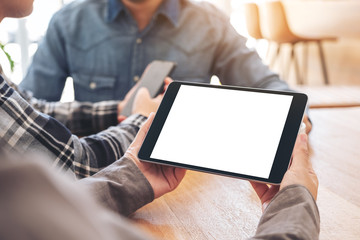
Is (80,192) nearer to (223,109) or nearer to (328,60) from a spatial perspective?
(223,109)

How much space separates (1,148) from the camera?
616 mm

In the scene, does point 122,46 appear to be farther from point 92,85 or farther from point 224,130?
point 224,130

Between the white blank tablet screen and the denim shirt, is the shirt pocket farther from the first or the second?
the white blank tablet screen

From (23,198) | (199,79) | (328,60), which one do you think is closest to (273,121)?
(23,198)

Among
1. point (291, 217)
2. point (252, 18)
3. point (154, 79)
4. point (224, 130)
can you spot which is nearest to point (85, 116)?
point (154, 79)

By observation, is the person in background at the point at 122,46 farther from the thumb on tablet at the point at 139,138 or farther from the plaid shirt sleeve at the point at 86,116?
the thumb on tablet at the point at 139,138

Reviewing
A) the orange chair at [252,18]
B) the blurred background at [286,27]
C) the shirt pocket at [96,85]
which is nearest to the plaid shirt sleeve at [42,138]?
the shirt pocket at [96,85]

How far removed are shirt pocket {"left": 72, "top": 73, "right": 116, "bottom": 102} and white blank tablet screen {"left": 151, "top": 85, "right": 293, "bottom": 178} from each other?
36.2 inches

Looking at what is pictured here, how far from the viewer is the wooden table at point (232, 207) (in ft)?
1.96

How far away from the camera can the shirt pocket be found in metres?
1.60

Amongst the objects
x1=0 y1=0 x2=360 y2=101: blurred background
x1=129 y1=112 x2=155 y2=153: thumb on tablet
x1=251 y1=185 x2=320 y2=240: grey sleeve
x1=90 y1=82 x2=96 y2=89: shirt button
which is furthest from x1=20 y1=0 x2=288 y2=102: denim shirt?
x1=0 y1=0 x2=360 y2=101: blurred background

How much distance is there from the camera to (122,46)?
1.58 m

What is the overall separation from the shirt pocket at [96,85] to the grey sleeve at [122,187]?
38.4 inches

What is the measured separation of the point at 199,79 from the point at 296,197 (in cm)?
116
